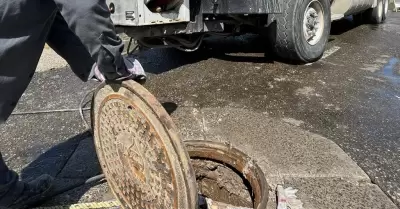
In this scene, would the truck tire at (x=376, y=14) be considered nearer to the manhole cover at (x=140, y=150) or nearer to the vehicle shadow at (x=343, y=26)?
the vehicle shadow at (x=343, y=26)

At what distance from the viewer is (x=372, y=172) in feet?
8.02

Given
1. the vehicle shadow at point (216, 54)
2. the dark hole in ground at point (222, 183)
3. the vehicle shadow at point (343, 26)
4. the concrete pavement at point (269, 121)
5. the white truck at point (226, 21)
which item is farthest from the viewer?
the vehicle shadow at point (343, 26)

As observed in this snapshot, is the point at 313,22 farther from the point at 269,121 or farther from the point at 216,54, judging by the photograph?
the point at 269,121

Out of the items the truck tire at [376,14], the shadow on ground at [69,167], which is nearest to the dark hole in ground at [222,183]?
the shadow on ground at [69,167]

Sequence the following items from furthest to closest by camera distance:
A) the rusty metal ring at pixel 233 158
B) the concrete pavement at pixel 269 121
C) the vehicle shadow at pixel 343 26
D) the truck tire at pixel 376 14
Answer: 1. the truck tire at pixel 376 14
2. the vehicle shadow at pixel 343 26
3. the concrete pavement at pixel 269 121
4. the rusty metal ring at pixel 233 158

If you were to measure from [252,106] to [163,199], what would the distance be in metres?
2.01

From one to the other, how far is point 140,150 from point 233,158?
99 cm

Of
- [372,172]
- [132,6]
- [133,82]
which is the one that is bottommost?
[372,172]

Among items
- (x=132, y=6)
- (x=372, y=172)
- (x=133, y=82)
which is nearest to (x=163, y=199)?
(x=133, y=82)

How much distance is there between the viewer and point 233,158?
8.39ft

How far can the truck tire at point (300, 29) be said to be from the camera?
4.39m

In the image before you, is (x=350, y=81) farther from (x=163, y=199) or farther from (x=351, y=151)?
(x=163, y=199)

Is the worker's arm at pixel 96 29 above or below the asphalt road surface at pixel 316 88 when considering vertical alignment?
above

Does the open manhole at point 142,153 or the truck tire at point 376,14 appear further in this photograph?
the truck tire at point 376,14
